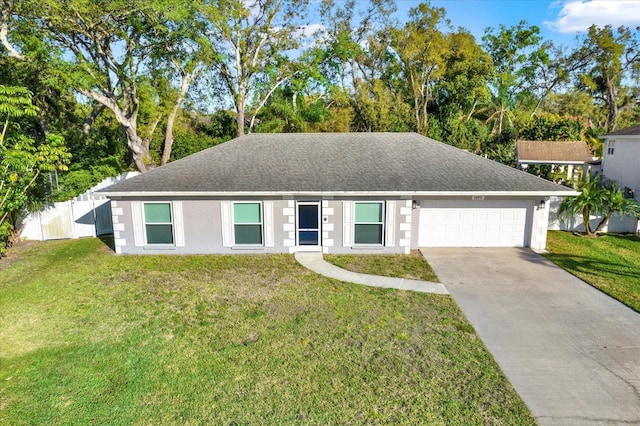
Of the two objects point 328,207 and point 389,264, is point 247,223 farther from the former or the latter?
point 389,264

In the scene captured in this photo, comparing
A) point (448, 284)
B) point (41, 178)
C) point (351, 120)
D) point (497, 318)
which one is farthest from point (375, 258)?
point (351, 120)

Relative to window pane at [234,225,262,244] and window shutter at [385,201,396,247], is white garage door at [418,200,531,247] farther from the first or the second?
window pane at [234,225,262,244]

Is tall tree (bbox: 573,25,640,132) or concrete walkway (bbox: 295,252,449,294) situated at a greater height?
tall tree (bbox: 573,25,640,132)

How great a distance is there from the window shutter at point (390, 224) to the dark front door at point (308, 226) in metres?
2.43

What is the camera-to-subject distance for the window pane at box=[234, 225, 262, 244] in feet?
46.0

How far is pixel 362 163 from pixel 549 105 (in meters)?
47.2

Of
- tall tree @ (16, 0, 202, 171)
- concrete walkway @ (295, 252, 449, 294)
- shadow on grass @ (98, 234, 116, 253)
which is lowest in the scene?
concrete walkway @ (295, 252, 449, 294)

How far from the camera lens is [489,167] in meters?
15.0

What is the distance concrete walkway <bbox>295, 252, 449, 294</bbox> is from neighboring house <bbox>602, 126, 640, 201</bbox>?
15517mm

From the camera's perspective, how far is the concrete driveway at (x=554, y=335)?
6.29 meters

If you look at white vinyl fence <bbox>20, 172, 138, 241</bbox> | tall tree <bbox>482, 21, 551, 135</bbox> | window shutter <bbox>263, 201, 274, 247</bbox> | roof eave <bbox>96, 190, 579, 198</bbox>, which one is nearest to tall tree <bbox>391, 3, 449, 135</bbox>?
tall tree <bbox>482, 21, 551, 135</bbox>

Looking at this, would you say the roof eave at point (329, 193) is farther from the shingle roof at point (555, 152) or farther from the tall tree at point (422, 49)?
the tall tree at point (422, 49)

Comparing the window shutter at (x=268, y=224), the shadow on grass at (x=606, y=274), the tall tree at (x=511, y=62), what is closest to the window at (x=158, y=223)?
the window shutter at (x=268, y=224)

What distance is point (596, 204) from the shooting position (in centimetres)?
1543
